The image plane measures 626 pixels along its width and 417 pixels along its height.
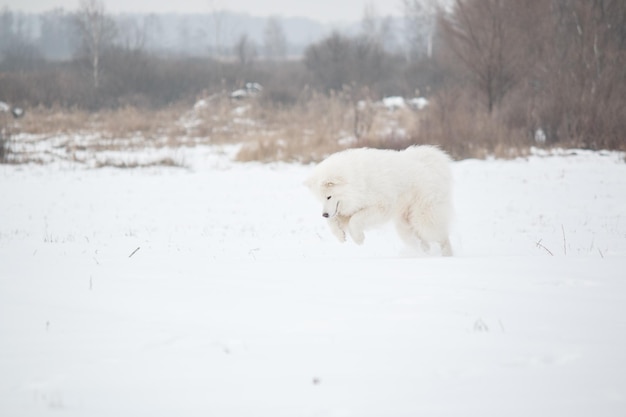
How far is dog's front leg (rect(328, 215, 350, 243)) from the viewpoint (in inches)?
223

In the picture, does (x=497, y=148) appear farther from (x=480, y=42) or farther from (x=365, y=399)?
(x=365, y=399)

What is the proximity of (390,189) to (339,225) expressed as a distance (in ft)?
2.56

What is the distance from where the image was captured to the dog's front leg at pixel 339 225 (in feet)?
18.6

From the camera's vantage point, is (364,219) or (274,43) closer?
(364,219)

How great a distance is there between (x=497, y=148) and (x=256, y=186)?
20.7ft

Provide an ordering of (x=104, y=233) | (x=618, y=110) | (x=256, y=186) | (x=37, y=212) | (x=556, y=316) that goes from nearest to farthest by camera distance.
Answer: (x=556, y=316)
(x=104, y=233)
(x=37, y=212)
(x=256, y=186)
(x=618, y=110)

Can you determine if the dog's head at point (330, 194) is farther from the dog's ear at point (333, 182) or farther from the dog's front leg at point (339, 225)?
the dog's front leg at point (339, 225)

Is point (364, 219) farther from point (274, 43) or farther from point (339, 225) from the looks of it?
point (274, 43)

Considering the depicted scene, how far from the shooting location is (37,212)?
8664 mm

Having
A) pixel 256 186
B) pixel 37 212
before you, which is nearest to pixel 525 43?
pixel 256 186

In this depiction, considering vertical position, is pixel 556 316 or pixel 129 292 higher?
pixel 556 316

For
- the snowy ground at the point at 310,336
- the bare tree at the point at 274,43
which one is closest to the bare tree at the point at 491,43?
the snowy ground at the point at 310,336

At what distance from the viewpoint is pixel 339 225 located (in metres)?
5.71

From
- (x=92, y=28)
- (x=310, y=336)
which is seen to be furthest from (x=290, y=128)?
(x=92, y=28)
